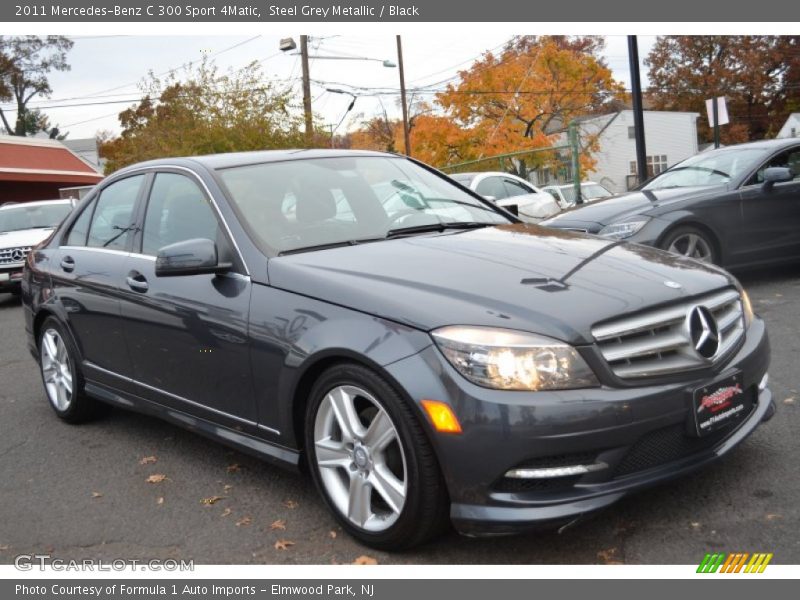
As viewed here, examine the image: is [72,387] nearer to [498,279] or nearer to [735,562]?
[498,279]

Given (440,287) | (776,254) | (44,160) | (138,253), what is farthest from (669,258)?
(44,160)

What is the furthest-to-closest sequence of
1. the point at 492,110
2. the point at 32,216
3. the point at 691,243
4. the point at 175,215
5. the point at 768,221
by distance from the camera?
the point at 492,110, the point at 32,216, the point at 768,221, the point at 691,243, the point at 175,215

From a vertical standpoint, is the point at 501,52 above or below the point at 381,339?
above

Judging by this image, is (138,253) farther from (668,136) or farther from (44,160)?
(668,136)

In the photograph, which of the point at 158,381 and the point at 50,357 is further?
the point at 50,357

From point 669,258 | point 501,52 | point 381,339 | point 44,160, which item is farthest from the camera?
point 44,160

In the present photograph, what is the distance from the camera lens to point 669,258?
4.05 metres

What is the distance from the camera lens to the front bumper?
302 cm

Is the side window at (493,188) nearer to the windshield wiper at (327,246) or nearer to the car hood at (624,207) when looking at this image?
the car hood at (624,207)

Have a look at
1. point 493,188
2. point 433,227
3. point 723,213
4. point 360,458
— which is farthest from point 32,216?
point 360,458

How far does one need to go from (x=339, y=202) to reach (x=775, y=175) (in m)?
5.93

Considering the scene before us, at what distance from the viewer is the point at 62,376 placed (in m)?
5.78

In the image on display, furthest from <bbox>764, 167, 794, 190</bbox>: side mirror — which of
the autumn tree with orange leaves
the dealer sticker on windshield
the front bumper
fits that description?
the autumn tree with orange leaves
